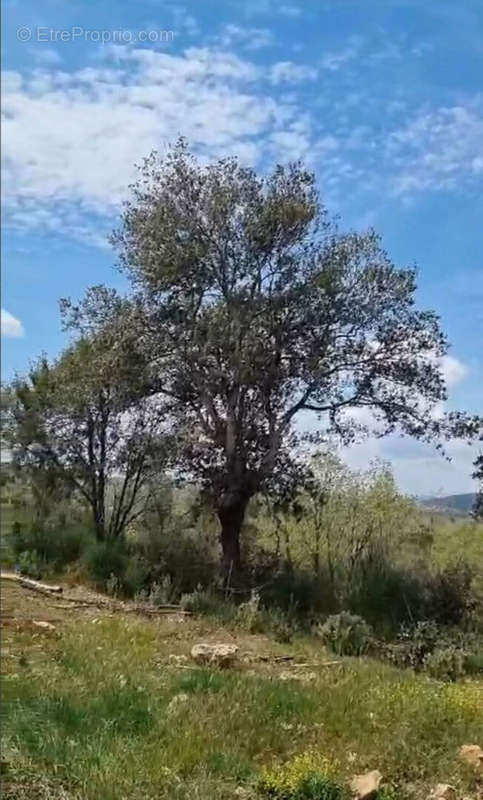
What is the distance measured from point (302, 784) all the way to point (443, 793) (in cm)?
72

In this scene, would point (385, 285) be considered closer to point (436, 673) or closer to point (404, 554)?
point (404, 554)

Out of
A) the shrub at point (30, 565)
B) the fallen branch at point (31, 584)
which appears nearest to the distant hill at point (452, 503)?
the fallen branch at point (31, 584)

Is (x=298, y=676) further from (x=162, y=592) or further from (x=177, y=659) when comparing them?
(x=162, y=592)

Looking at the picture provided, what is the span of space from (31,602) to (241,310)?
443cm

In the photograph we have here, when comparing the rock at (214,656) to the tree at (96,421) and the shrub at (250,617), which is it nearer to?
the shrub at (250,617)

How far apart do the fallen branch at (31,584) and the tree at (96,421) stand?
1969 mm

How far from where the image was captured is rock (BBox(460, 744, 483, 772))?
4.52 metres

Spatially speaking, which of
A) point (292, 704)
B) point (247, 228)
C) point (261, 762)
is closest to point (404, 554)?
point (247, 228)

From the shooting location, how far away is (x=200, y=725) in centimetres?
457

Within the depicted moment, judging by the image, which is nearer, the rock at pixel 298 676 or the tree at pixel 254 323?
the rock at pixel 298 676

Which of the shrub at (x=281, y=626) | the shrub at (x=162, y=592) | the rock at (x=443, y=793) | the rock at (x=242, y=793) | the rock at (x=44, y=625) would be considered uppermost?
the shrub at (x=162, y=592)

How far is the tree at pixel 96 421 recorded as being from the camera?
11.6 meters

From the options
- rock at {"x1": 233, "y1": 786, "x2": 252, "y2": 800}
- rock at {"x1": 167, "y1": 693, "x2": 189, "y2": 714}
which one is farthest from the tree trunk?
rock at {"x1": 233, "y1": 786, "x2": 252, "y2": 800}

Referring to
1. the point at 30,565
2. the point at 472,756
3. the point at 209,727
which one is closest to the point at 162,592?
the point at 30,565
